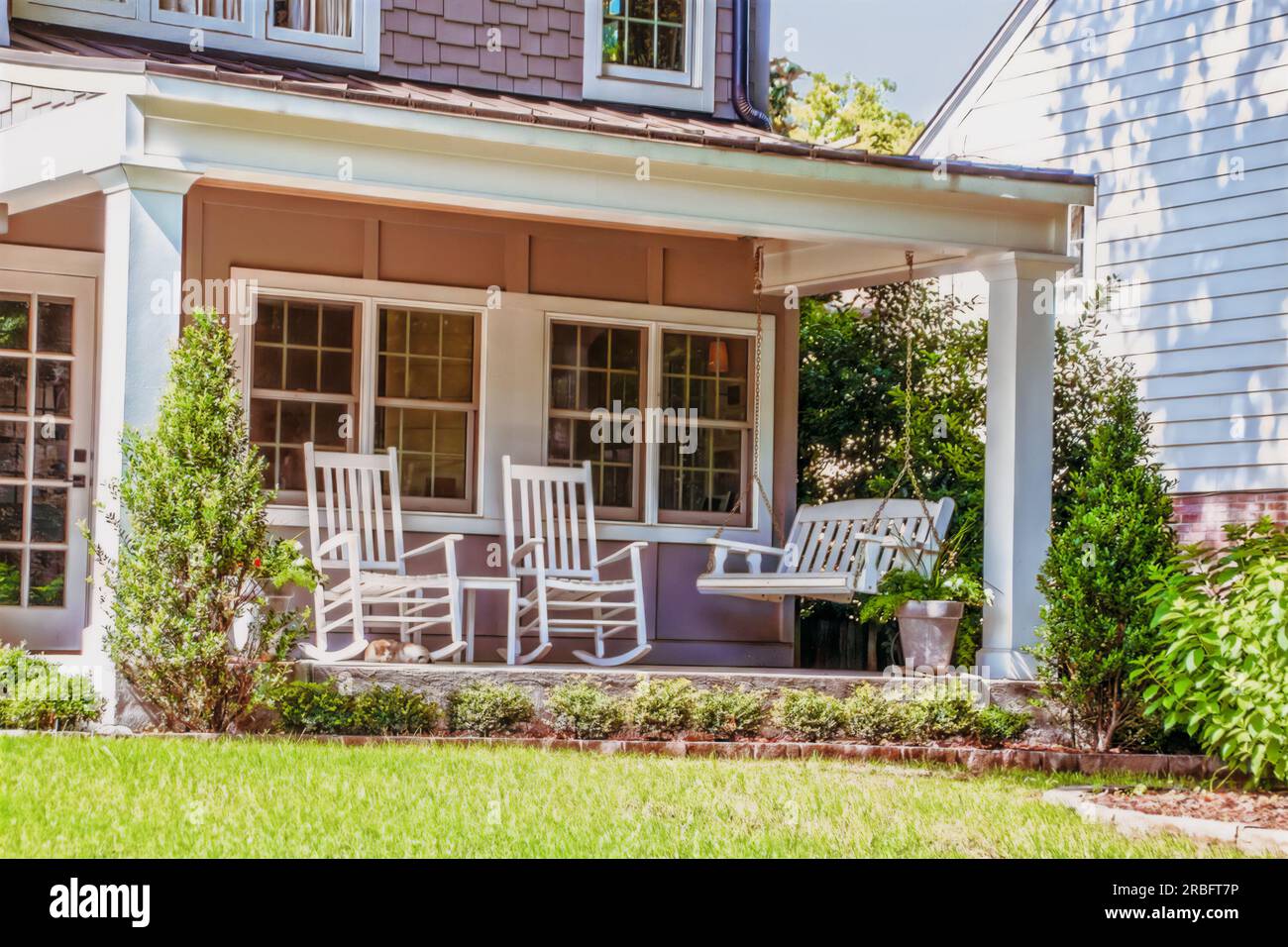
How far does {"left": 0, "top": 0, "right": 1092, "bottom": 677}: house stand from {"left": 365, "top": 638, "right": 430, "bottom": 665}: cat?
98 cm

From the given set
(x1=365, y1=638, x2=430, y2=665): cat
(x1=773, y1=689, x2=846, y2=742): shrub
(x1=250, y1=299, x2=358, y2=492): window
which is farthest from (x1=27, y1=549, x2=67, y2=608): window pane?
(x1=773, y1=689, x2=846, y2=742): shrub

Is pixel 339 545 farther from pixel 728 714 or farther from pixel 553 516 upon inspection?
pixel 728 714

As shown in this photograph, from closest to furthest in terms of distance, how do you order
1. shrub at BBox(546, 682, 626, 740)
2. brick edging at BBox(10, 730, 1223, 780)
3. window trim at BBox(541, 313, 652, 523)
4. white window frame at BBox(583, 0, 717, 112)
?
brick edging at BBox(10, 730, 1223, 780) < shrub at BBox(546, 682, 626, 740) < window trim at BBox(541, 313, 652, 523) < white window frame at BBox(583, 0, 717, 112)

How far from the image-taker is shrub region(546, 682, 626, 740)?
307 inches

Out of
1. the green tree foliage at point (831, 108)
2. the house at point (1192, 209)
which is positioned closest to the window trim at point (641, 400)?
the house at point (1192, 209)

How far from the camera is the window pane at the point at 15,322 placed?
30.3 feet

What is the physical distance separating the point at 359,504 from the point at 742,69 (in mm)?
3732

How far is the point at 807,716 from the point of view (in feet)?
26.3

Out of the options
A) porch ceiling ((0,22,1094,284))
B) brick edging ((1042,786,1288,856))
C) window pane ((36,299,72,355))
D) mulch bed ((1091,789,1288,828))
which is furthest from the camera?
window pane ((36,299,72,355))

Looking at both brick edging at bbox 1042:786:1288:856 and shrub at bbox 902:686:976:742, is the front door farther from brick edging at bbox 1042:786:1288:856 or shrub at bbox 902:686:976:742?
brick edging at bbox 1042:786:1288:856

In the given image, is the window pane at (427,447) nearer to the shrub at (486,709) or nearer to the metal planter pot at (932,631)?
the shrub at (486,709)

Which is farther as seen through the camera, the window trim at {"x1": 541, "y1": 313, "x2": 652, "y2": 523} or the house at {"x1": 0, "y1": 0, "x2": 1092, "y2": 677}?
the window trim at {"x1": 541, "y1": 313, "x2": 652, "y2": 523}

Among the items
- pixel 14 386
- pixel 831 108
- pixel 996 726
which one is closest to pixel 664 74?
Result: pixel 14 386

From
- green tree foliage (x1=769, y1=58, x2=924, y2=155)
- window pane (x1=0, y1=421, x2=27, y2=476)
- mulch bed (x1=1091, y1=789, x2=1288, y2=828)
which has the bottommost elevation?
mulch bed (x1=1091, y1=789, x2=1288, y2=828)
